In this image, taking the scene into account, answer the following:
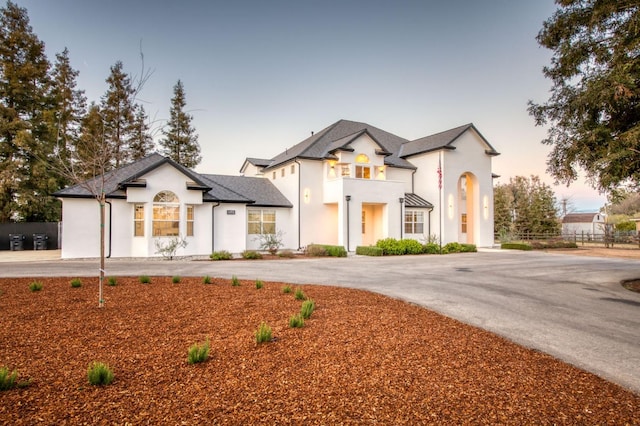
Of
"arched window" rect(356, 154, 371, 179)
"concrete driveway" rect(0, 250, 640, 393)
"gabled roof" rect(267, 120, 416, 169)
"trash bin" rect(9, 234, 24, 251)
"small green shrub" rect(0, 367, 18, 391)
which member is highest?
"gabled roof" rect(267, 120, 416, 169)

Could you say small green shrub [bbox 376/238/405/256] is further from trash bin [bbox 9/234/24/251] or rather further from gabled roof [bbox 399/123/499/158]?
trash bin [bbox 9/234/24/251]

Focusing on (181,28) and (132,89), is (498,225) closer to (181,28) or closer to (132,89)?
(181,28)

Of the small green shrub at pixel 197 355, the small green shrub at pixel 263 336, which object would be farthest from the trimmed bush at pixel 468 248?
the small green shrub at pixel 197 355

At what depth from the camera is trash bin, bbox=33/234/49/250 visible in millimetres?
23672

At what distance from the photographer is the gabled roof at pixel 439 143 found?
2527 centimetres

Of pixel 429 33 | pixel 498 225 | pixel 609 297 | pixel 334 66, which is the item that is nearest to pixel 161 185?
pixel 334 66

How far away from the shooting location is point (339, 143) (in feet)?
78.5

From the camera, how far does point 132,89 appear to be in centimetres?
832

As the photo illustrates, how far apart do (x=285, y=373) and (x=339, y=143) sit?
69.7 ft

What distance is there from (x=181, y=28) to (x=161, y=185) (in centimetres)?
774

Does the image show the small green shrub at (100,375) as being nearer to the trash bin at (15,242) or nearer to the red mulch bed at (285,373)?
the red mulch bed at (285,373)

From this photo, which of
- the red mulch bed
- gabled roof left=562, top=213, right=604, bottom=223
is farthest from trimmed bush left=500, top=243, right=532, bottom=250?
gabled roof left=562, top=213, right=604, bottom=223

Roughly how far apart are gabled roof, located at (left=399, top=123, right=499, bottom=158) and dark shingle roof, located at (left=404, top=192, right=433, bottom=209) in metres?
3.46

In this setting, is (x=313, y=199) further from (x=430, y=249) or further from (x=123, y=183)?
(x=123, y=183)
